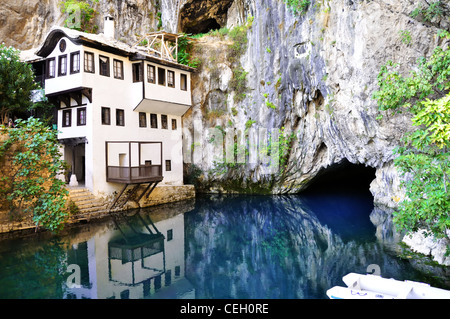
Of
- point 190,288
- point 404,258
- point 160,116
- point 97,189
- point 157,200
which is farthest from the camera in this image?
point 160,116

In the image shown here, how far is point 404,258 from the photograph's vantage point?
10867mm

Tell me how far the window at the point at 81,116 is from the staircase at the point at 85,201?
390cm

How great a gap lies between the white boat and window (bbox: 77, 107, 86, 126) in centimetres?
1705

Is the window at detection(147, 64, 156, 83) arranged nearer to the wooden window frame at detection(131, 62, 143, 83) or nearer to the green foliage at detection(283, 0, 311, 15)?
the wooden window frame at detection(131, 62, 143, 83)

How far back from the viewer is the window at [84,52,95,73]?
1895 cm

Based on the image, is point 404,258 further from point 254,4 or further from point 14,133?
point 254,4

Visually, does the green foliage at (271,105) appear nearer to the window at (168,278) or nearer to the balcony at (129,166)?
the balcony at (129,166)

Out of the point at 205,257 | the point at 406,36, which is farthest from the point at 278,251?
the point at 406,36

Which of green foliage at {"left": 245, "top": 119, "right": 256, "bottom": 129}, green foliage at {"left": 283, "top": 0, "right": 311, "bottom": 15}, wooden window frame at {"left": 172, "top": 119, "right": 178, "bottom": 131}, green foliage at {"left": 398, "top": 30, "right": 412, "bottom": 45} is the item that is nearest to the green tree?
green foliage at {"left": 398, "top": 30, "right": 412, "bottom": 45}

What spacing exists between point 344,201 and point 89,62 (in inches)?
740

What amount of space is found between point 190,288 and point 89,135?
13.2 m

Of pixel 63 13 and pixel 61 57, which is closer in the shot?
pixel 61 57

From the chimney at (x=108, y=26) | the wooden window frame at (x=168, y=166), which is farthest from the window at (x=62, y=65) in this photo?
the wooden window frame at (x=168, y=166)

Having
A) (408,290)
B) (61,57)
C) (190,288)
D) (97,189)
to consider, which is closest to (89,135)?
(97,189)
